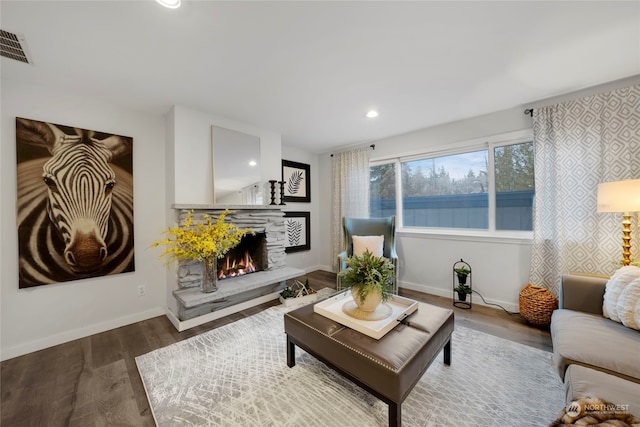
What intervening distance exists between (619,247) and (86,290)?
5.04 metres

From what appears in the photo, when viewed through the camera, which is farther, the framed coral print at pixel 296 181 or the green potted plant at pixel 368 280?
the framed coral print at pixel 296 181

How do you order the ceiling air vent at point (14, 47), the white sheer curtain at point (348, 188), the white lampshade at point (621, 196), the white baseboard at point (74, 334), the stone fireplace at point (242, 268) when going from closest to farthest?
1. the ceiling air vent at point (14, 47)
2. the white lampshade at point (621, 196)
3. the white baseboard at point (74, 334)
4. the stone fireplace at point (242, 268)
5. the white sheer curtain at point (348, 188)

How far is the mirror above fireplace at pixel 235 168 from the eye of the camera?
9.27ft

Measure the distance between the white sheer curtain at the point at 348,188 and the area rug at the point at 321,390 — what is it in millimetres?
2378

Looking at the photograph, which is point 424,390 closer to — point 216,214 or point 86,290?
point 216,214

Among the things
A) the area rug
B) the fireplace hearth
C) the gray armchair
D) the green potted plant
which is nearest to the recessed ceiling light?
the green potted plant

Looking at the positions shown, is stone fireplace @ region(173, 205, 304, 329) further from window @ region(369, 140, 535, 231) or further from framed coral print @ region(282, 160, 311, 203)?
window @ region(369, 140, 535, 231)

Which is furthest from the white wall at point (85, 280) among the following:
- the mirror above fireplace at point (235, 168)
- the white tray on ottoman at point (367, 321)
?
the white tray on ottoman at point (367, 321)

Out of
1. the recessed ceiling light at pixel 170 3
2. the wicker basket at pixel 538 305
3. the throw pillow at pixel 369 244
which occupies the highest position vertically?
the recessed ceiling light at pixel 170 3

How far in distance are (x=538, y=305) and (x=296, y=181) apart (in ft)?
11.8

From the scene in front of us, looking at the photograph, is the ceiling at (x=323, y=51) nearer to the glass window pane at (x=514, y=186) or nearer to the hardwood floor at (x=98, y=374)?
the glass window pane at (x=514, y=186)

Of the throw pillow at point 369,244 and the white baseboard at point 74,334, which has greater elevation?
the throw pillow at point 369,244

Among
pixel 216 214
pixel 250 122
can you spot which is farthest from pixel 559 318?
pixel 250 122

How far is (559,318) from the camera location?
1.69 meters
